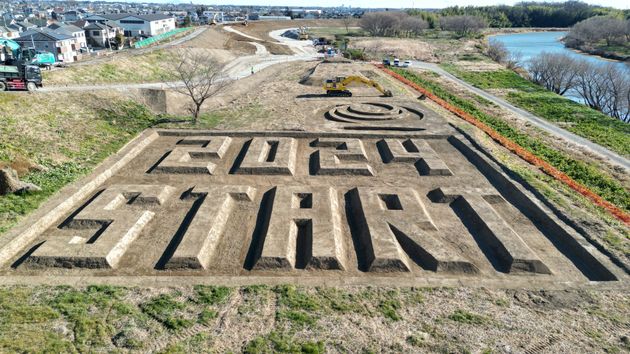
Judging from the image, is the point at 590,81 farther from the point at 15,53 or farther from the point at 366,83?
the point at 15,53

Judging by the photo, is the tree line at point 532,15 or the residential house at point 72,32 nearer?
the residential house at point 72,32

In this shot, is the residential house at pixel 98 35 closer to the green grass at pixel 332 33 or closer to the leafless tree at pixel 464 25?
the green grass at pixel 332 33

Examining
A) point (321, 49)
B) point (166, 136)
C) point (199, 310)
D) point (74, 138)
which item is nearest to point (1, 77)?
point (74, 138)

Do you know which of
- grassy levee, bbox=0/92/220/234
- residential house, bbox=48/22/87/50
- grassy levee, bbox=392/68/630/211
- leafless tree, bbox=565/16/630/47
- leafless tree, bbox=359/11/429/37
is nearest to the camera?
grassy levee, bbox=0/92/220/234

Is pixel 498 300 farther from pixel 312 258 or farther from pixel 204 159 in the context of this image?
pixel 204 159

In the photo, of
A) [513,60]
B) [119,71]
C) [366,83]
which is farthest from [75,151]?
[513,60]

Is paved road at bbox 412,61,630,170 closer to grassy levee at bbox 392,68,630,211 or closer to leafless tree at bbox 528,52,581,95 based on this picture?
grassy levee at bbox 392,68,630,211

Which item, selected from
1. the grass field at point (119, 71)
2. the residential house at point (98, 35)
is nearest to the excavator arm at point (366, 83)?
the grass field at point (119, 71)

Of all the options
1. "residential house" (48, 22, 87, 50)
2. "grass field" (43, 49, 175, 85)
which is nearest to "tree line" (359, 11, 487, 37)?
"grass field" (43, 49, 175, 85)
